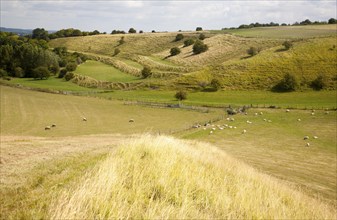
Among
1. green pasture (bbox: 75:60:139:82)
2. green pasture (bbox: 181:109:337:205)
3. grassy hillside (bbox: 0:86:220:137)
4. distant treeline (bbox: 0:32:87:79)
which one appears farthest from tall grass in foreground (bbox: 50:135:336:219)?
distant treeline (bbox: 0:32:87:79)

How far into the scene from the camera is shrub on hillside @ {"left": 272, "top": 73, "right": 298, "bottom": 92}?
7625 cm

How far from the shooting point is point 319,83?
7538 cm

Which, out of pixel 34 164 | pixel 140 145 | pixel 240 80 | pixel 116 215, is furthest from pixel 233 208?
pixel 240 80

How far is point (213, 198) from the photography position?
786 centimetres

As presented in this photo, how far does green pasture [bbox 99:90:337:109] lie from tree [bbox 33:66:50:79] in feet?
107

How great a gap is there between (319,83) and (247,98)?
1889cm

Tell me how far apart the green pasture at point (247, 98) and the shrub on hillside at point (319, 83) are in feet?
9.11

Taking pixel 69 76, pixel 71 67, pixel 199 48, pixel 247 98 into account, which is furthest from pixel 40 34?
pixel 247 98

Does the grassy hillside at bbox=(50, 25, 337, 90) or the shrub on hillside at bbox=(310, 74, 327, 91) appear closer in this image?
the shrub on hillside at bbox=(310, 74, 327, 91)

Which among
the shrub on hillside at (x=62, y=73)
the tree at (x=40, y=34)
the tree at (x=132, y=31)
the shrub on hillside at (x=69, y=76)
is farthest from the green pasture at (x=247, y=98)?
the tree at (x=40, y=34)

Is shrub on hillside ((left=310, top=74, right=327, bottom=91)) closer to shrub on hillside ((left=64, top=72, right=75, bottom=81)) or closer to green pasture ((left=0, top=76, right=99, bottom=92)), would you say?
green pasture ((left=0, top=76, right=99, bottom=92))

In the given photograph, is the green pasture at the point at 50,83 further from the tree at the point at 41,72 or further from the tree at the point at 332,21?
the tree at the point at 332,21

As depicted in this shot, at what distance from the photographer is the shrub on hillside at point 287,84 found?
250 ft

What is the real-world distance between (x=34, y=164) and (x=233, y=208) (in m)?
10.1
